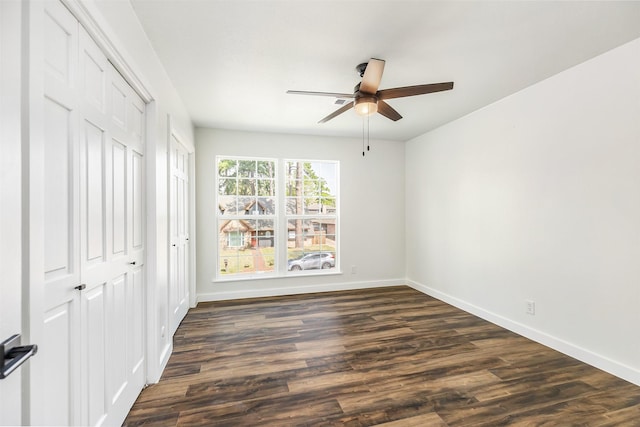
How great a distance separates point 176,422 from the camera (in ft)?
5.63

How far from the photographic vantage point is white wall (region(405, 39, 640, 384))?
2156 mm

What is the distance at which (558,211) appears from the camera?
102 inches

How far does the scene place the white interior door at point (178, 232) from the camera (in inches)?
109

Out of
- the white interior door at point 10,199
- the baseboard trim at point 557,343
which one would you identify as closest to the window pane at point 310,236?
the baseboard trim at point 557,343

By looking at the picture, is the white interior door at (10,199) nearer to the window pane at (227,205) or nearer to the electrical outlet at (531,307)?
the window pane at (227,205)

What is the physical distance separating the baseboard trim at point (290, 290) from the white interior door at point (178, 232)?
1.65 ft

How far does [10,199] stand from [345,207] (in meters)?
4.08

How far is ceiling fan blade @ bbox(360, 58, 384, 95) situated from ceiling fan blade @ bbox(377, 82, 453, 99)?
0.35 ft

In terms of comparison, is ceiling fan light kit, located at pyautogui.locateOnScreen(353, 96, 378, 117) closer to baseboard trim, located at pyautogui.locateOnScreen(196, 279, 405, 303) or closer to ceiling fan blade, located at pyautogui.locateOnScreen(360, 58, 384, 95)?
ceiling fan blade, located at pyautogui.locateOnScreen(360, 58, 384, 95)

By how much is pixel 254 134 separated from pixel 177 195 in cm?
169

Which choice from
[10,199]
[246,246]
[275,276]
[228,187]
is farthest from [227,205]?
[10,199]

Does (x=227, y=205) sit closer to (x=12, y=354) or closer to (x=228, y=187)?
(x=228, y=187)

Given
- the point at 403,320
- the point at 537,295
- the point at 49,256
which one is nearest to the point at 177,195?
the point at 49,256

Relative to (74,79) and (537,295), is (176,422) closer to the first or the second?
(74,79)
